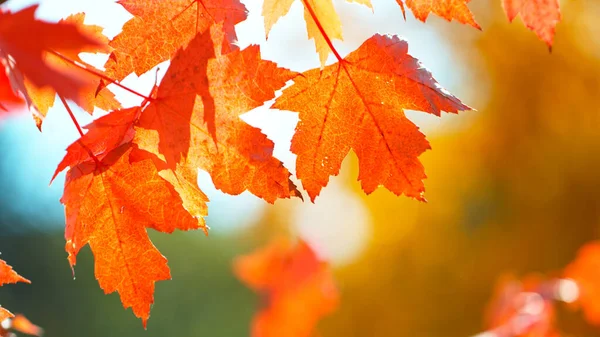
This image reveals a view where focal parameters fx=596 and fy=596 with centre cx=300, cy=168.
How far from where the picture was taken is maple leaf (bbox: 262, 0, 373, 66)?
76cm

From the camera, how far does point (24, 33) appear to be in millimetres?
433

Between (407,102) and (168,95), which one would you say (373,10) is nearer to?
(407,102)

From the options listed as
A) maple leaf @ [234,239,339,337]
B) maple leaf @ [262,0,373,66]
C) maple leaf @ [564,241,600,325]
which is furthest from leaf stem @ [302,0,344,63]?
maple leaf @ [234,239,339,337]

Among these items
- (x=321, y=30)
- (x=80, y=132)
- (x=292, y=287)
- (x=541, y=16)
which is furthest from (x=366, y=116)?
(x=292, y=287)

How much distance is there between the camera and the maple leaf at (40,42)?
16.9 inches

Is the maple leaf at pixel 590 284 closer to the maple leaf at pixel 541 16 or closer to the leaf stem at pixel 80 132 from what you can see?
the maple leaf at pixel 541 16

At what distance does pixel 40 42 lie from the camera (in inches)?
17.0

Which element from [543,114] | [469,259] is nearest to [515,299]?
[469,259]

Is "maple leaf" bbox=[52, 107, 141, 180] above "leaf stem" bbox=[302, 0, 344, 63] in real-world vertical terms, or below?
below

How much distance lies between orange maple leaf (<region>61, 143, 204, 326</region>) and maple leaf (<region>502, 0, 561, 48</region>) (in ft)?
1.38

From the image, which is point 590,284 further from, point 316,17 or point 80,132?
point 80,132

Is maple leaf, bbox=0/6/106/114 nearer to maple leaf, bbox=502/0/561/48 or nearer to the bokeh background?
maple leaf, bbox=502/0/561/48

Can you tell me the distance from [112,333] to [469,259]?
309 inches

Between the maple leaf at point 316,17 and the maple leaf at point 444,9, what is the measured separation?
0.10 meters
